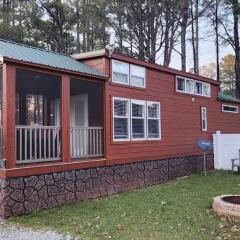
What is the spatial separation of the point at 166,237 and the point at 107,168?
476 centimetres

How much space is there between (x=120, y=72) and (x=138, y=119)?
5.26ft

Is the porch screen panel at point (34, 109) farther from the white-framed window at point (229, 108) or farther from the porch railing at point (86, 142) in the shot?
the white-framed window at point (229, 108)

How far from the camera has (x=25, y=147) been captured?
8484mm

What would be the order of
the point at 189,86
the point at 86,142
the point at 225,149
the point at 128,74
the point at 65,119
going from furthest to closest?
the point at 225,149, the point at 189,86, the point at 128,74, the point at 86,142, the point at 65,119

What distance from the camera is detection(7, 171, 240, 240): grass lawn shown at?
246 inches

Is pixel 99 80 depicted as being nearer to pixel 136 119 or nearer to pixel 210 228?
pixel 136 119

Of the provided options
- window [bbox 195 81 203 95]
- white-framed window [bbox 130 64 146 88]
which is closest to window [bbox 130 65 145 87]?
white-framed window [bbox 130 64 146 88]

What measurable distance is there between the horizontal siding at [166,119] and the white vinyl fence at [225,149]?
1.33 feet

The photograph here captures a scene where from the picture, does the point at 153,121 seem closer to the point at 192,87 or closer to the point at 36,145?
the point at 192,87

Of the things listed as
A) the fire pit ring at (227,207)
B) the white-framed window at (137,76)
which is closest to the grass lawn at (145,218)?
the fire pit ring at (227,207)

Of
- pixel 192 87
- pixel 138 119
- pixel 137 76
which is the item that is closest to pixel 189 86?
pixel 192 87

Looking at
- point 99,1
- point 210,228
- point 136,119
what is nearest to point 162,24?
point 99,1

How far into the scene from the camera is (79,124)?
40.0ft

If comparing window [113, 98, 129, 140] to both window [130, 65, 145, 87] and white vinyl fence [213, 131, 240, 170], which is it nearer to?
window [130, 65, 145, 87]
